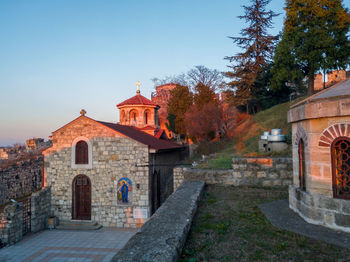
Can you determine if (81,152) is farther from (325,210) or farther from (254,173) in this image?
(325,210)

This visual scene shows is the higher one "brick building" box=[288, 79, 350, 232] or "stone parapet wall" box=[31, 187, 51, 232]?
"brick building" box=[288, 79, 350, 232]

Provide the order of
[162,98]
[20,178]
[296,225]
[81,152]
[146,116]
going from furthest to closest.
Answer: [162,98] → [146,116] → [20,178] → [81,152] → [296,225]

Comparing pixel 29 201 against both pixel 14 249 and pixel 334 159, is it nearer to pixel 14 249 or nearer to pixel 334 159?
pixel 14 249

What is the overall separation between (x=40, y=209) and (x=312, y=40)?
21.8m

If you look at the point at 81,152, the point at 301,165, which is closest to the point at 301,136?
the point at 301,165

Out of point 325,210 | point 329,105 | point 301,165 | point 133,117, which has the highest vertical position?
point 133,117

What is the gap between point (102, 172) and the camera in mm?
13211

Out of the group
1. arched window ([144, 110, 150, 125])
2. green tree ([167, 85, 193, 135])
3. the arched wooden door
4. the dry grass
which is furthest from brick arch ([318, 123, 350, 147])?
green tree ([167, 85, 193, 135])

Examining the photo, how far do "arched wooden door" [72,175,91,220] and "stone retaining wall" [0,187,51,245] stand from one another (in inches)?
58.7

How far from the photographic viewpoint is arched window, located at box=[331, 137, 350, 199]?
3.80m

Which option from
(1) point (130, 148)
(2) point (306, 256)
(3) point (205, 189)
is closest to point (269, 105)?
(1) point (130, 148)

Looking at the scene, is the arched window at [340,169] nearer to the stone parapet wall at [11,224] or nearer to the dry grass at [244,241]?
the dry grass at [244,241]

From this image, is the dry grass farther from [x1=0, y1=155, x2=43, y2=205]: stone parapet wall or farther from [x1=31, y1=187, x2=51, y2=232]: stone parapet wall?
[x1=0, y1=155, x2=43, y2=205]: stone parapet wall

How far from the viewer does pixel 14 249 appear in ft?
34.2
